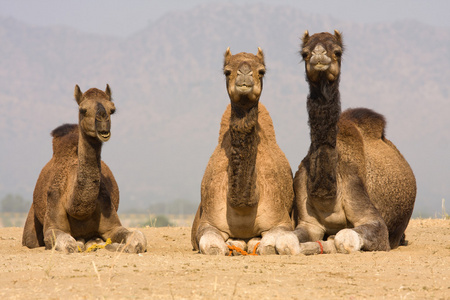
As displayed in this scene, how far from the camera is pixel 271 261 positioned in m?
6.99

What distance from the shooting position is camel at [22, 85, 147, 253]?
342 inches

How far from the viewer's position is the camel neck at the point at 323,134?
805cm

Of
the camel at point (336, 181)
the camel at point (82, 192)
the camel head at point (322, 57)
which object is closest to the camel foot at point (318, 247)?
the camel at point (336, 181)

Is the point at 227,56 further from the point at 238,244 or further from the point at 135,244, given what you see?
the point at 135,244

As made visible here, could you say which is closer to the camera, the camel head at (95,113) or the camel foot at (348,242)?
the camel foot at (348,242)

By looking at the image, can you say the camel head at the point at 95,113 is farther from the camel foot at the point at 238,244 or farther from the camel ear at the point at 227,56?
the camel foot at the point at 238,244

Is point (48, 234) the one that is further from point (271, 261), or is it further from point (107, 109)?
point (271, 261)

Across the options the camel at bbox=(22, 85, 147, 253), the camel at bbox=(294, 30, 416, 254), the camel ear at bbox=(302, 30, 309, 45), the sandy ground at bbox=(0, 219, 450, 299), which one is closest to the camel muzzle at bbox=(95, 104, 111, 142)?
the camel at bbox=(22, 85, 147, 253)

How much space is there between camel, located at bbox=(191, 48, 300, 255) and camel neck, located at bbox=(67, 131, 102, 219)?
1.45m

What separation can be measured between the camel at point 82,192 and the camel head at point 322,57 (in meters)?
2.70

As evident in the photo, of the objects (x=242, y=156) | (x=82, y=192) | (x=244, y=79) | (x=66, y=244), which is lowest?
(x=66, y=244)

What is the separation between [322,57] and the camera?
25.3 feet

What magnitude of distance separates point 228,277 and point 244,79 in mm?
2742

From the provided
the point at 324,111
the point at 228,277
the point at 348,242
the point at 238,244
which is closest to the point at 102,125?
the point at 238,244
